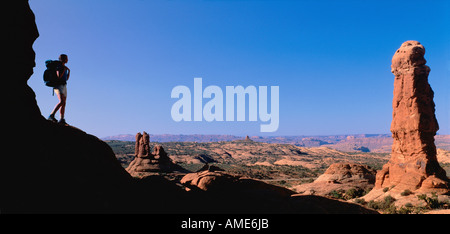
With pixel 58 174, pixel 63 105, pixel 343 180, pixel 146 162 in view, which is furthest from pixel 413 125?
pixel 146 162

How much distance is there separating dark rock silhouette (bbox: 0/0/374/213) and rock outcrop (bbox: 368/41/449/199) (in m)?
19.6

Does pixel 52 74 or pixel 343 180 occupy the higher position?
pixel 52 74

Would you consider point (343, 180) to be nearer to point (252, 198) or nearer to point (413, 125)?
point (413, 125)

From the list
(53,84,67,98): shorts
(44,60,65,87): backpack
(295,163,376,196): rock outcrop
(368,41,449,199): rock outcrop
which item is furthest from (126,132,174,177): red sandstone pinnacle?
(44,60,65,87): backpack

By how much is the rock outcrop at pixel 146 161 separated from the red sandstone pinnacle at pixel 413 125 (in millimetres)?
40251

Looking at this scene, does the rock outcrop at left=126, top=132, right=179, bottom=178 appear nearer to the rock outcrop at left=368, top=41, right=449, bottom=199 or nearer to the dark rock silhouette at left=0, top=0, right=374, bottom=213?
the rock outcrop at left=368, top=41, right=449, bottom=199

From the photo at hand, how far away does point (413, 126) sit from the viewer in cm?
2372

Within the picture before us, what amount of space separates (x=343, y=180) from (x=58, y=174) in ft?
113

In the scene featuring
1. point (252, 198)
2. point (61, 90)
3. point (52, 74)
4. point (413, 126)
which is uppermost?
point (52, 74)
